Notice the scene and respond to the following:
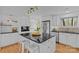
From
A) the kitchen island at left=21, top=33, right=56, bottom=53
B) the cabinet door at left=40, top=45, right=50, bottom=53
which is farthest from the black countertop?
the cabinet door at left=40, top=45, right=50, bottom=53

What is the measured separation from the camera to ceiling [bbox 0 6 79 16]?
1887mm

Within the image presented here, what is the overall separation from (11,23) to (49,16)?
653mm

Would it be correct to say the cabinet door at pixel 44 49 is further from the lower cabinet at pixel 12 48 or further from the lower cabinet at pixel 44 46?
the lower cabinet at pixel 12 48

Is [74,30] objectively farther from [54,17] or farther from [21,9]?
[21,9]

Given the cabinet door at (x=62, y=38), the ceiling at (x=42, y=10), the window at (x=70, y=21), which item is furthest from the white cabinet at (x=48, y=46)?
the ceiling at (x=42, y=10)

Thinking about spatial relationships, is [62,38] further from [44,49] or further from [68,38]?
[44,49]

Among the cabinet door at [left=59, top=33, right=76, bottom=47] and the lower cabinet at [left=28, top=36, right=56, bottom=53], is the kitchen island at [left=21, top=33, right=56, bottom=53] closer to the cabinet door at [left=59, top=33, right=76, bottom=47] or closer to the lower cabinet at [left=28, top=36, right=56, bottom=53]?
the lower cabinet at [left=28, top=36, right=56, bottom=53]

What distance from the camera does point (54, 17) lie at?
6.39 ft

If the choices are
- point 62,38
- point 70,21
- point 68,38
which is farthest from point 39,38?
point 70,21

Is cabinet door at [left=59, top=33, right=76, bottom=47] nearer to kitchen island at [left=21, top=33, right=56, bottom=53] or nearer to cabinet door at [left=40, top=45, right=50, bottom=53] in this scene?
kitchen island at [left=21, top=33, right=56, bottom=53]

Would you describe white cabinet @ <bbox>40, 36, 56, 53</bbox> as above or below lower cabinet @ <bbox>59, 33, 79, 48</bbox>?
below

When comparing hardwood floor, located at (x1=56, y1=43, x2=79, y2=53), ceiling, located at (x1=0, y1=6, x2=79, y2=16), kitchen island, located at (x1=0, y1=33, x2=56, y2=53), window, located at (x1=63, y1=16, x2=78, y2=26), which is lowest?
hardwood floor, located at (x1=56, y1=43, x2=79, y2=53)
